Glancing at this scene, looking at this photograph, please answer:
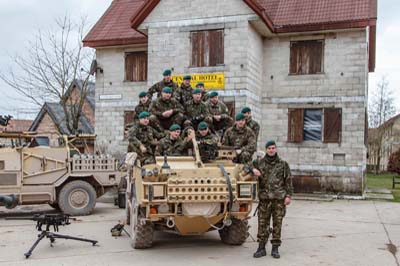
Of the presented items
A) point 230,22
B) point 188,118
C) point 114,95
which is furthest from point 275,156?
point 114,95

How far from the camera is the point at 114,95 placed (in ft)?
62.8

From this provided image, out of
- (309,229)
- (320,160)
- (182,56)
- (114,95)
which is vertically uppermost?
(182,56)

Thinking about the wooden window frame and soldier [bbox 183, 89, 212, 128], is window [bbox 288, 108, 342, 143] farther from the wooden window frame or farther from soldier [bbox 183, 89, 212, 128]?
soldier [bbox 183, 89, 212, 128]

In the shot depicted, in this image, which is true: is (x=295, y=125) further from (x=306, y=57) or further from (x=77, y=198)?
(x=77, y=198)

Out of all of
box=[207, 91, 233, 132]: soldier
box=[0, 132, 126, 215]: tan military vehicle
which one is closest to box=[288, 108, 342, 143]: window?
box=[0, 132, 126, 215]: tan military vehicle

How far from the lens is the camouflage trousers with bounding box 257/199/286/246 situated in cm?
755

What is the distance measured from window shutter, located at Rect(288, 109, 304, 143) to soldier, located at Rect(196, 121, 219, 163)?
877 centimetres

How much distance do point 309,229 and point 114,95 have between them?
11200 mm

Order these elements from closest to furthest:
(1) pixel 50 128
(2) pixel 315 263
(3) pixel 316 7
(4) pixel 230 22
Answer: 1. (2) pixel 315 263
2. (4) pixel 230 22
3. (3) pixel 316 7
4. (1) pixel 50 128

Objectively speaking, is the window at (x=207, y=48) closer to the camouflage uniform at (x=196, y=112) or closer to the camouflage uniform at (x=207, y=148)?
the camouflage uniform at (x=196, y=112)

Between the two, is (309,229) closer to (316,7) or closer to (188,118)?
(188,118)

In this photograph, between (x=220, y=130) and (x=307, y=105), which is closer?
(x=220, y=130)

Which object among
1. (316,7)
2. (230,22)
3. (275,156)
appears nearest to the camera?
(275,156)

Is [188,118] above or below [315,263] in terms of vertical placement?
above
